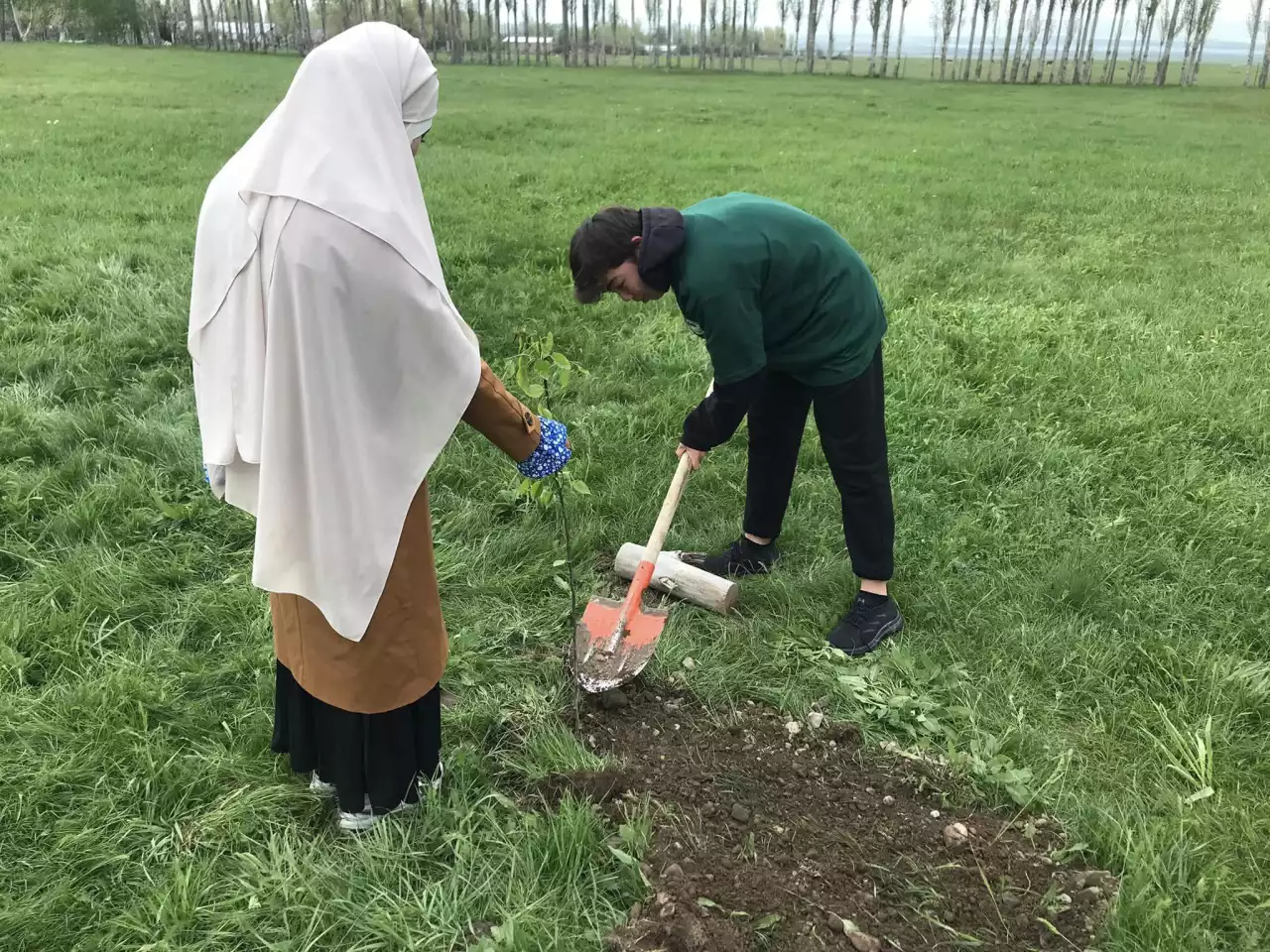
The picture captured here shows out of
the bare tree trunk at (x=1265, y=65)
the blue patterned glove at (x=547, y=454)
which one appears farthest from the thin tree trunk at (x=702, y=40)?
the blue patterned glove at (x=547, y=454)

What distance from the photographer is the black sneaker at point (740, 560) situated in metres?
3.62

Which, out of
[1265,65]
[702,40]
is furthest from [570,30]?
[1265,65]

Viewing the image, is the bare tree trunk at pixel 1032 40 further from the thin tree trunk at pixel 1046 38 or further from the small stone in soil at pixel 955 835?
the small stone in soil at pixel 955 835

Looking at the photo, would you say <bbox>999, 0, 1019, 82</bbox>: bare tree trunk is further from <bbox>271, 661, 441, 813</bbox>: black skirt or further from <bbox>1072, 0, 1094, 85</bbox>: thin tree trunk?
<bbox>271, 661, 441, 813</bbox>: black skirt

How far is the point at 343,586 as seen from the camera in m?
1.88

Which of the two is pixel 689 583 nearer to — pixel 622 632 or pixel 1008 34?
pixel 622 632

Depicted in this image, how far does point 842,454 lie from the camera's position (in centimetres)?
304

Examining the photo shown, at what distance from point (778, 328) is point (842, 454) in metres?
0.52

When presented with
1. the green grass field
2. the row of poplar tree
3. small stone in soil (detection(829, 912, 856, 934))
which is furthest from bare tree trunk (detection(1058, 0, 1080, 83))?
small stone in soil (detection(829, 912, 856, 934))

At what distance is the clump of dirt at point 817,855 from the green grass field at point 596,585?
117 mm

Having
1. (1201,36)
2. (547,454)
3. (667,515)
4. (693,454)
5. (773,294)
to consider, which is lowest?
(667,515)

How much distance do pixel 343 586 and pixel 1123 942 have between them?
6.24 ft

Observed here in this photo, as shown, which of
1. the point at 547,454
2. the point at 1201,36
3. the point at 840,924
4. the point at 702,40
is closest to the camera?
the point at 840,924

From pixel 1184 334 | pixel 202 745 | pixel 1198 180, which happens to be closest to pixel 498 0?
pixel 1198 180
